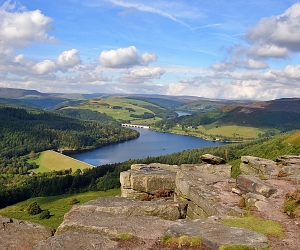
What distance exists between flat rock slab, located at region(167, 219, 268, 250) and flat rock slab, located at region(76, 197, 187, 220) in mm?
2713

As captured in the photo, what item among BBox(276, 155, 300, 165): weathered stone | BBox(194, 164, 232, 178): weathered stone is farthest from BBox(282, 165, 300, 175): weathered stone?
BBox(194, 164, 232, 178): weathered stone

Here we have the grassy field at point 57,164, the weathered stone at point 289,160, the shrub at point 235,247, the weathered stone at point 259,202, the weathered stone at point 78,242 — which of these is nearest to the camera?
the shrub at point 235,247

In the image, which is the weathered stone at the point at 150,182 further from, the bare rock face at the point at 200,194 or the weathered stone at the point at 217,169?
the weathered stone at the point at 217,169

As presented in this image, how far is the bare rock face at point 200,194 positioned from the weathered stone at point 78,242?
692 cm

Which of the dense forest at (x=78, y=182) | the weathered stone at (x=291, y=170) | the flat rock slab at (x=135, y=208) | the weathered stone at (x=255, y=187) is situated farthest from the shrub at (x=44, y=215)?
the weathered stone at (x=255, y=187)

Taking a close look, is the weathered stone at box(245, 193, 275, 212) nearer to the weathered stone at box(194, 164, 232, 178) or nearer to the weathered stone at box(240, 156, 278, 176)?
the weathered stone at box(240, 156, 278, 176)

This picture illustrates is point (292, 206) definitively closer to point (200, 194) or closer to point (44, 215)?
point (200, 194)

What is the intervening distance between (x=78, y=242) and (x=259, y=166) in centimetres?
2305

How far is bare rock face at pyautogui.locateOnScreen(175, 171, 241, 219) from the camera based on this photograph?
16.0 m

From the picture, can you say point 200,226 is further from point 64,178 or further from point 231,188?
point 64,178

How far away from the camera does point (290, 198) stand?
1620 cm

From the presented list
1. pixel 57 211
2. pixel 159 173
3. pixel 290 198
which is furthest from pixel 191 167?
pixel 57 211

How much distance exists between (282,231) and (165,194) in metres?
10.9

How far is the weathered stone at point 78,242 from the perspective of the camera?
1091 cm
